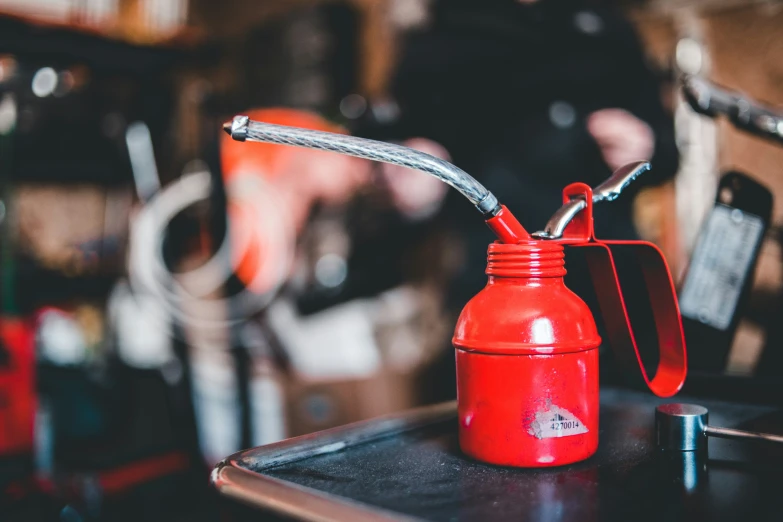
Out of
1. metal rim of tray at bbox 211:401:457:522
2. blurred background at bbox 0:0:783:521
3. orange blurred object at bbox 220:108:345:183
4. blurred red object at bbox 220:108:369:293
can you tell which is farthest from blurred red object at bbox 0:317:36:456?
metal rim of tray at bbox 211:401:457:522

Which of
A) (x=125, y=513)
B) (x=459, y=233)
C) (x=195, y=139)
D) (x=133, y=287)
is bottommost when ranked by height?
(x=125, y=513)

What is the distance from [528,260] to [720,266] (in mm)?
427

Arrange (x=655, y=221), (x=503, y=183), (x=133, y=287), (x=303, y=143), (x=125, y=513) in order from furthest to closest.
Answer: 1. (x=133, y=287)
2. (x=125, y=513)
3. (x=655, y=221)
4. (x=503, y=183)
5. (x=303, y=143)

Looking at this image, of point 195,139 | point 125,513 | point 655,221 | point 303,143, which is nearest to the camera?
point 303,143

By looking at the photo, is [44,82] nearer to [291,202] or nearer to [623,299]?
[291,202]

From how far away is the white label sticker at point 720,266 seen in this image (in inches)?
33.1

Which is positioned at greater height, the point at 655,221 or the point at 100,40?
the point at 100,40

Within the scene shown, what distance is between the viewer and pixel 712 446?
0.61 metres

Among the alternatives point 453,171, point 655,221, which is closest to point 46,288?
point 655,221

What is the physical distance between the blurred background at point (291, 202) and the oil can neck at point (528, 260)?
0.70 meters

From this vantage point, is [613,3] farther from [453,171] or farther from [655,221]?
[453,171]

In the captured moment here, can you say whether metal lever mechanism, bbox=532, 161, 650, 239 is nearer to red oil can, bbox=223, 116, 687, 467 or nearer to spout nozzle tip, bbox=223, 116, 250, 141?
red oil can, bbox=223, 116, 687, 467

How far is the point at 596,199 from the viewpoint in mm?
615

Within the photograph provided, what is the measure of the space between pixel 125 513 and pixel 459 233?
1.70m
